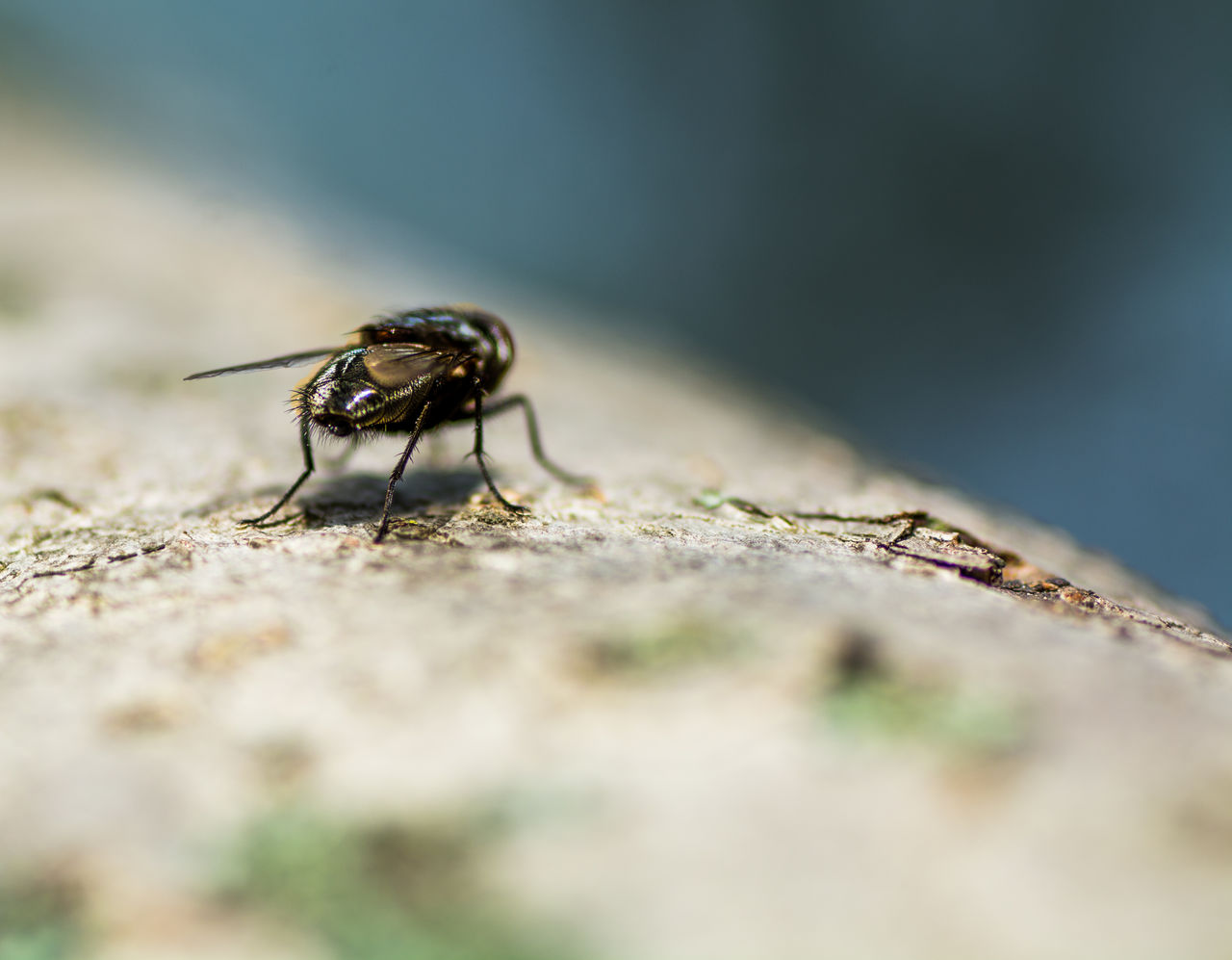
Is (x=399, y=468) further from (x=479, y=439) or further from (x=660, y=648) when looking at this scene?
(x=660, y=648)

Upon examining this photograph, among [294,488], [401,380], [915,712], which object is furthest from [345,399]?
[915,712]

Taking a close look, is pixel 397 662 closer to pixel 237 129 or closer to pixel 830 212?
pixel 830 212

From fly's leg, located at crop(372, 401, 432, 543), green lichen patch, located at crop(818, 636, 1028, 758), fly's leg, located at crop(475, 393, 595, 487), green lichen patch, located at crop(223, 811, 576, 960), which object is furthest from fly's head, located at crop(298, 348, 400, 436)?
green lichen patch, located at crop(818, 636, 1028, 758)

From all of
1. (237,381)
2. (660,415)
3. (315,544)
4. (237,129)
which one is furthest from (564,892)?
(237,129)

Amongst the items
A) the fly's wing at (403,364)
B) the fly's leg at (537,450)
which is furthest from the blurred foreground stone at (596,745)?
the fly's leg at (537,450)

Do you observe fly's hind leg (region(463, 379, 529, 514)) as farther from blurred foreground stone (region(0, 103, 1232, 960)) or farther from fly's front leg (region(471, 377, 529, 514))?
blurred foreground stone (region(0, 103, 1232, 960))
